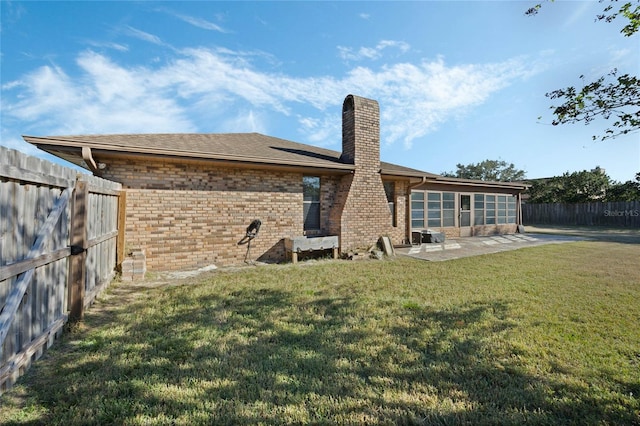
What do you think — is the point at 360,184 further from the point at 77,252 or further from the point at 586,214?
the point at 586,214

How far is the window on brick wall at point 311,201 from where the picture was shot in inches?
355

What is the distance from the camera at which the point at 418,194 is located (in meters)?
13.1

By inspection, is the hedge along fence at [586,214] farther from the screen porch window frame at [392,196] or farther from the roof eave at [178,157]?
the roof eave at [178,157]

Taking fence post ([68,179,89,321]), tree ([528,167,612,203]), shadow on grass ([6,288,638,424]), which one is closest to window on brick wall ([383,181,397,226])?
shadow on grass ([6,288,638,424])

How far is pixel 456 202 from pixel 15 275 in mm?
15378

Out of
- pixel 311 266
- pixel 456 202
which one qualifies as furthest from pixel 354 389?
pixel 456 202

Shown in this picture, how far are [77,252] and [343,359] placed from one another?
11.8ft

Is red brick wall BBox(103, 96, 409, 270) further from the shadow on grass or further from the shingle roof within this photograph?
the shadow on grass

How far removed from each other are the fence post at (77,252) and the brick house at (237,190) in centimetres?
264

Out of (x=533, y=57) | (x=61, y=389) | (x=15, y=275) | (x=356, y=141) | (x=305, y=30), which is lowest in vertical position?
(x=61, y=389)

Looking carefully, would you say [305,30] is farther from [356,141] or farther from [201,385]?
[201,385]

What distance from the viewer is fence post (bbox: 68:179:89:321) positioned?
3590 mm

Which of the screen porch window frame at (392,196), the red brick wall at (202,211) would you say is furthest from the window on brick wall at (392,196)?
the red brick wall at (202,211)

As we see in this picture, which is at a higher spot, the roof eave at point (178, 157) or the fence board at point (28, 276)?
the roof eave at point (178, 157)
